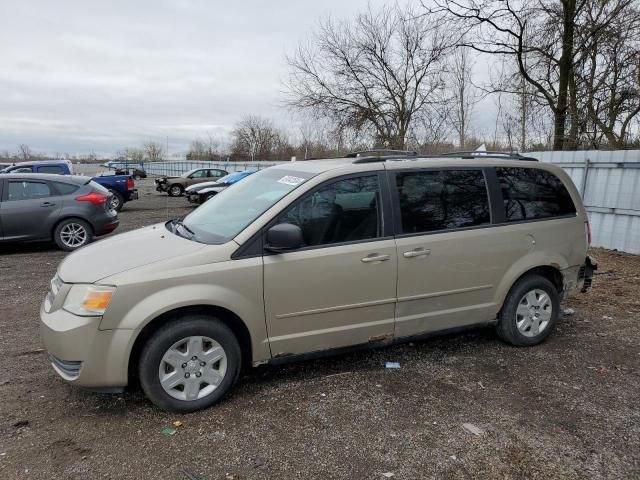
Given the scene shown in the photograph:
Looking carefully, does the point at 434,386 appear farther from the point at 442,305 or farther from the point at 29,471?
the point at 29,471

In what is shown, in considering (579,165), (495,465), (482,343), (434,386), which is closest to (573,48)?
(579,165)

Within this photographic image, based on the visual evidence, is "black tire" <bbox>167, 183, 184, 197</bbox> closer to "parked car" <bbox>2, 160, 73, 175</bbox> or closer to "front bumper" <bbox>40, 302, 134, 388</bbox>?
"parked car" <bbox>2, 160, 73, 175</bbox>

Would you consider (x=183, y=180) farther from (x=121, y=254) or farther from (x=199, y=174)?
(x=121, y=254)

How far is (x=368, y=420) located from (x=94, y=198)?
26.5 ft

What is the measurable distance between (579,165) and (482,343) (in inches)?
269

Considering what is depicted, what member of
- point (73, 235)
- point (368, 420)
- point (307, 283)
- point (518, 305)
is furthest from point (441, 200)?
point (73, 235)

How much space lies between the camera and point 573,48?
12133mm

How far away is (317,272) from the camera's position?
11.6 ft

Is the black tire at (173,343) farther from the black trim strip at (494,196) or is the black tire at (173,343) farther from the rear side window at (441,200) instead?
the black trim strip at (494,196)

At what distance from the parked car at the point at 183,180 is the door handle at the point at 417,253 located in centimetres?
2264

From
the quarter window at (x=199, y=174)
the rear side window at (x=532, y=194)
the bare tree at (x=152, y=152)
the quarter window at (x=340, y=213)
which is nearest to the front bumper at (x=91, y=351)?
the quarter window at (x=340, y=213)

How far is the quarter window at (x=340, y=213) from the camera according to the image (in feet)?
11.9

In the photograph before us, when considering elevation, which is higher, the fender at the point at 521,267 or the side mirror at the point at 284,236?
the side mirror at the point at 284,236

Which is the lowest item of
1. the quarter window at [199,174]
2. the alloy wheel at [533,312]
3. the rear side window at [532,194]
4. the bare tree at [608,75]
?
the quarter window at [199,174]
